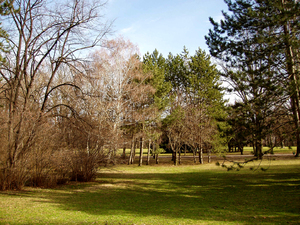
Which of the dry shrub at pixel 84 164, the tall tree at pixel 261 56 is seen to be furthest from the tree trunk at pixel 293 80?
the dry shrub at pixel 84 164

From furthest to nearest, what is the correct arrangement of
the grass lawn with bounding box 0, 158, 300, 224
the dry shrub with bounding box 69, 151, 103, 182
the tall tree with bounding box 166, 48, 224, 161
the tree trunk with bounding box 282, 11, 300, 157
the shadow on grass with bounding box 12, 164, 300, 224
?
1. the tall tree with bounding box 166, 48, 224, 161
2. the dry shrub with bounding box 69, 151, 103, 182
3. the tree trunk with bounding box 282, 11, 300, 157
4. the shadow on grass with bounding box 12, 164, 300, 224
5. the grass lawn with bounding box 0, 158, 300, 224

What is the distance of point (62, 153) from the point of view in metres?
11.8

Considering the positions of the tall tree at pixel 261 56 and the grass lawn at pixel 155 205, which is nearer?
the grass lawn at pixel 155 205

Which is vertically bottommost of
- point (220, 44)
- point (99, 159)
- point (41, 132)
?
point (99, 159)

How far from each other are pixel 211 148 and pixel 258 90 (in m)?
21.5

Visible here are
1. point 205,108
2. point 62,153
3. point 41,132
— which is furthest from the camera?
point 205,108

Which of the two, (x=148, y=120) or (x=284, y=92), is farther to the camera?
(x=148, y=120)

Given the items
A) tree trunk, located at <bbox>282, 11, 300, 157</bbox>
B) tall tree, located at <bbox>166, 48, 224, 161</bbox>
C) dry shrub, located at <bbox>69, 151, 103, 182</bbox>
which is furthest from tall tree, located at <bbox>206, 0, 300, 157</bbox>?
tall tree, located at <bbox>166, 48, 224, 161</bbox>

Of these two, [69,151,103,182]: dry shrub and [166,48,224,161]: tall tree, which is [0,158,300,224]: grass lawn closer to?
[69,151,103,182]: dry shrub

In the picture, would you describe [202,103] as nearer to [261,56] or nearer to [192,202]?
[261,56]

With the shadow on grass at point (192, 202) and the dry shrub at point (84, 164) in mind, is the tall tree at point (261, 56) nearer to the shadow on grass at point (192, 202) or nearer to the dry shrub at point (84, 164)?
the shadow on grass at point (192, 202)

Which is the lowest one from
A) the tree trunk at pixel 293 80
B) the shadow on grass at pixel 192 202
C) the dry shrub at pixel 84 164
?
the shadow on grass at pixel 192 202

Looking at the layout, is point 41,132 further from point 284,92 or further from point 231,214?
point 284,92

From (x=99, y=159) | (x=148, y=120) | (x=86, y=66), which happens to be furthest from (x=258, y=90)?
(x=148, y=120)
